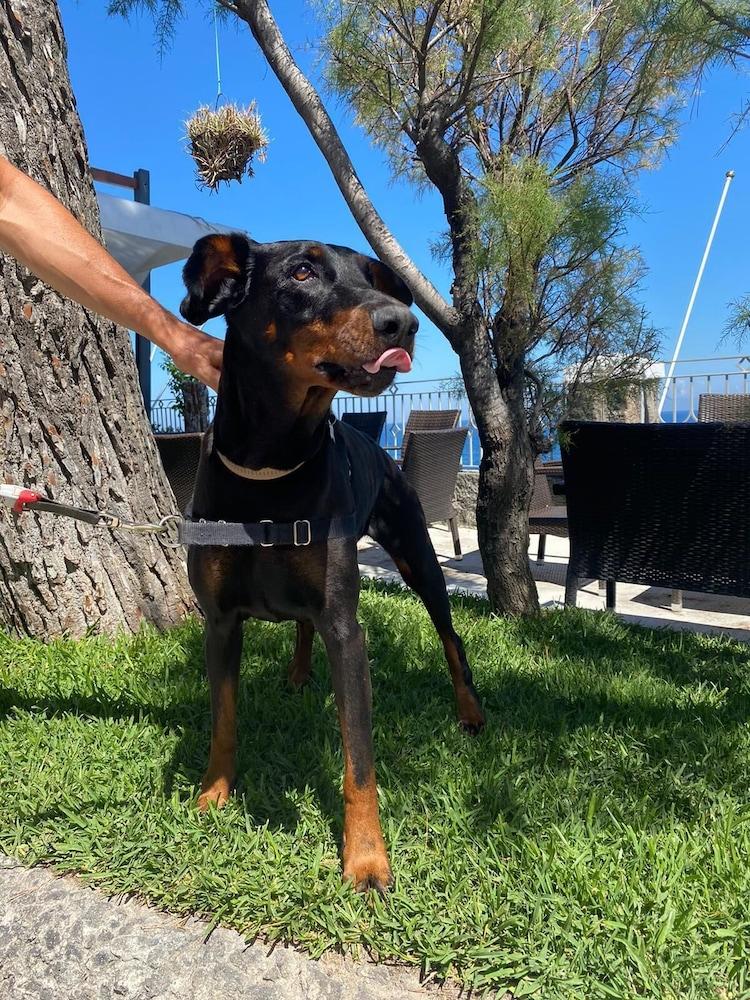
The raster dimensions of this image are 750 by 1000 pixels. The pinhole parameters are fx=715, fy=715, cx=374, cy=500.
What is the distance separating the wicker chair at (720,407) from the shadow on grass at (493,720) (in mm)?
4148

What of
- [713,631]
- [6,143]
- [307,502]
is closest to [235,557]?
[307,502]

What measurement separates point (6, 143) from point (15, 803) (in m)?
2.84

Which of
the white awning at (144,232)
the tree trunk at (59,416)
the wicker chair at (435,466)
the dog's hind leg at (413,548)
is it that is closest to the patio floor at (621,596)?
the wicker chair at (435,466)

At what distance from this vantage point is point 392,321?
171cm

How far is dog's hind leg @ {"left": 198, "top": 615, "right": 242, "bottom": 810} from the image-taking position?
220cm

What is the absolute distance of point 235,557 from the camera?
206cm

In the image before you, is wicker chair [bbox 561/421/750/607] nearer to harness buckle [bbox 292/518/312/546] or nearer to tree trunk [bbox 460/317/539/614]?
tree trunk [bbox 460/317/539/614]

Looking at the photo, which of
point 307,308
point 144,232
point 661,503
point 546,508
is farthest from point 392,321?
point 144,232

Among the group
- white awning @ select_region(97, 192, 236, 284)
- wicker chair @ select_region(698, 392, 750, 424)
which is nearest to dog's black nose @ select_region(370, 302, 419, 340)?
white awning @ select_region(97, 192, 236, 284)

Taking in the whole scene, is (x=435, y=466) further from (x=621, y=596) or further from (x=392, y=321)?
(x=392, y=321)

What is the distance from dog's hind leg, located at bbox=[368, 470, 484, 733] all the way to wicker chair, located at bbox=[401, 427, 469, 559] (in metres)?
2.96

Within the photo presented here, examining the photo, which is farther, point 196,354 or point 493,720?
point 493,720

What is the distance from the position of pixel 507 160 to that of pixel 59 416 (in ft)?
8.51

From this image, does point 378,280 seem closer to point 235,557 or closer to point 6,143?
point 235,557
